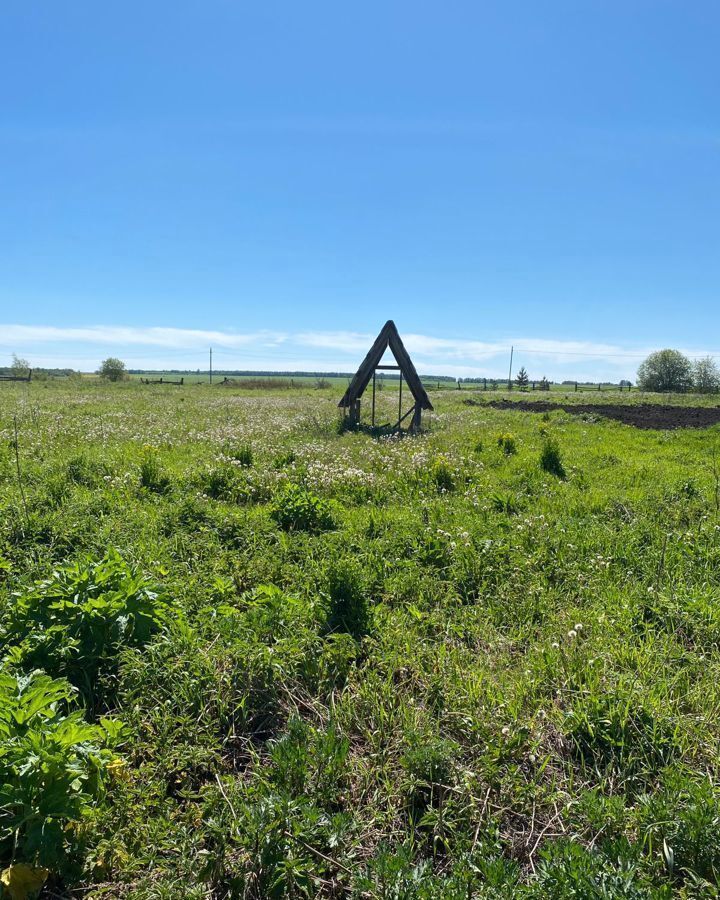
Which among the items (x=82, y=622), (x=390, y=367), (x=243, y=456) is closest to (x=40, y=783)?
(x=82, y=622)

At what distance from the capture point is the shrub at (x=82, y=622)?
3.54 metres

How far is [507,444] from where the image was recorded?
12.6 metres

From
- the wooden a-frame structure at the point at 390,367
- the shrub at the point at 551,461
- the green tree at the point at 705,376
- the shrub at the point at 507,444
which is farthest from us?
the green tree at the point at 705,376

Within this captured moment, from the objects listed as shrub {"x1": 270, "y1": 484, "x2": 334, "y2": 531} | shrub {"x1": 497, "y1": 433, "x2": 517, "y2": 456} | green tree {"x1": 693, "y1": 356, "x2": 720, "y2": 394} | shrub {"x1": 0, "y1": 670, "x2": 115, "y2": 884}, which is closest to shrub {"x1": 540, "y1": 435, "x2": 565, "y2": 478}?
shrub {"x1": 497, "y1": 433, "x2": 517, "y2": 456}

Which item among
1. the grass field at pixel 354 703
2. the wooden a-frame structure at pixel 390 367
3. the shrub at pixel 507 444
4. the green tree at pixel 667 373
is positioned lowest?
the grass field at pixel 354 703

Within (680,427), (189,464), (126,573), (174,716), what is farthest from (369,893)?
(680,427)

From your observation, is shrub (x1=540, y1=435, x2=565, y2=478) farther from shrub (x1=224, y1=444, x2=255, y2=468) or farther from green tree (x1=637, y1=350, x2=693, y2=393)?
green tree (x1=637, y1=350, x2=693, y2=393)

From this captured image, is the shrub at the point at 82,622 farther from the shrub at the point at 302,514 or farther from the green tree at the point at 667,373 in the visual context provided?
the green tree at the point at 667,373

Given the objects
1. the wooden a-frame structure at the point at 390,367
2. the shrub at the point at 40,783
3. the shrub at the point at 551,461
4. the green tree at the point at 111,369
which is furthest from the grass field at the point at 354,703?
the green tree at the point at 111,369

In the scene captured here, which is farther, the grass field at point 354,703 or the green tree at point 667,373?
the green tree at point 667,373

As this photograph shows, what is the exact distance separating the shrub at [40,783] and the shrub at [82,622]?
0.95 metres

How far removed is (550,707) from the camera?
3.52 meters

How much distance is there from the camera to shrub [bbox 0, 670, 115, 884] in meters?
2.25

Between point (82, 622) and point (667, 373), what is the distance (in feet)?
259
